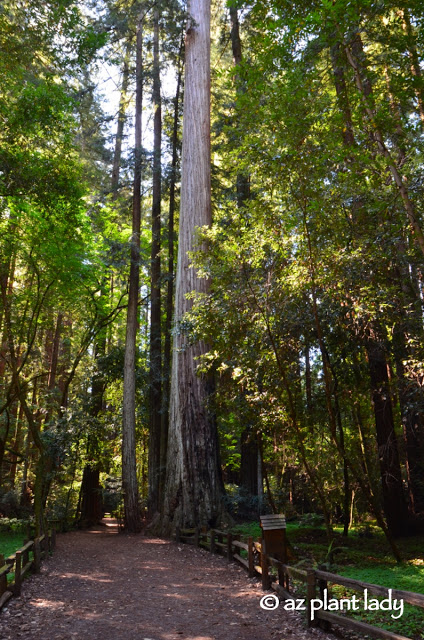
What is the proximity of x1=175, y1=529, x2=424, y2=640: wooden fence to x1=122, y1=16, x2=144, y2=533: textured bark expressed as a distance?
5.05m

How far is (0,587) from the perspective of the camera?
5.43m

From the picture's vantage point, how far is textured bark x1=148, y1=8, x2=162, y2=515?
1504cm

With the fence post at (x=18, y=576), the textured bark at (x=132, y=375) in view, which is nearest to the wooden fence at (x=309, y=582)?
the fence post at (x=18, y=576)

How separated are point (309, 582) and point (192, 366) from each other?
22.5 ft

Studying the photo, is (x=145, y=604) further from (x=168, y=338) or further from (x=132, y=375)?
(x=168, y=338)

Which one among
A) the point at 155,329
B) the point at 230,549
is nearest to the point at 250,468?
the point at 155,329

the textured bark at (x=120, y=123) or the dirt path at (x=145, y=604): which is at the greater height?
the textured bark at (x=120, y=123)

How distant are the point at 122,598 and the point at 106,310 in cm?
1357

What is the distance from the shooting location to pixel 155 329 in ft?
53.0

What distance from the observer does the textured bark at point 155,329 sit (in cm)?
1504

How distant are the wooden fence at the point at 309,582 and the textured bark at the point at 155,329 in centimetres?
547

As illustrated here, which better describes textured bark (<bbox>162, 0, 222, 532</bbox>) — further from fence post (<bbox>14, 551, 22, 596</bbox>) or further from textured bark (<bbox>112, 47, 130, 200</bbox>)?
fence post (<bbox>14, 551, 22, 596</bbox>)

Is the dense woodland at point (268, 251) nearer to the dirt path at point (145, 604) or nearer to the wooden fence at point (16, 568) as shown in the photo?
the dirt path at point (145, 604)

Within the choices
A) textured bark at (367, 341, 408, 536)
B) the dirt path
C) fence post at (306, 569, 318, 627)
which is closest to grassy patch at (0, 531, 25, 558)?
the dirt path
